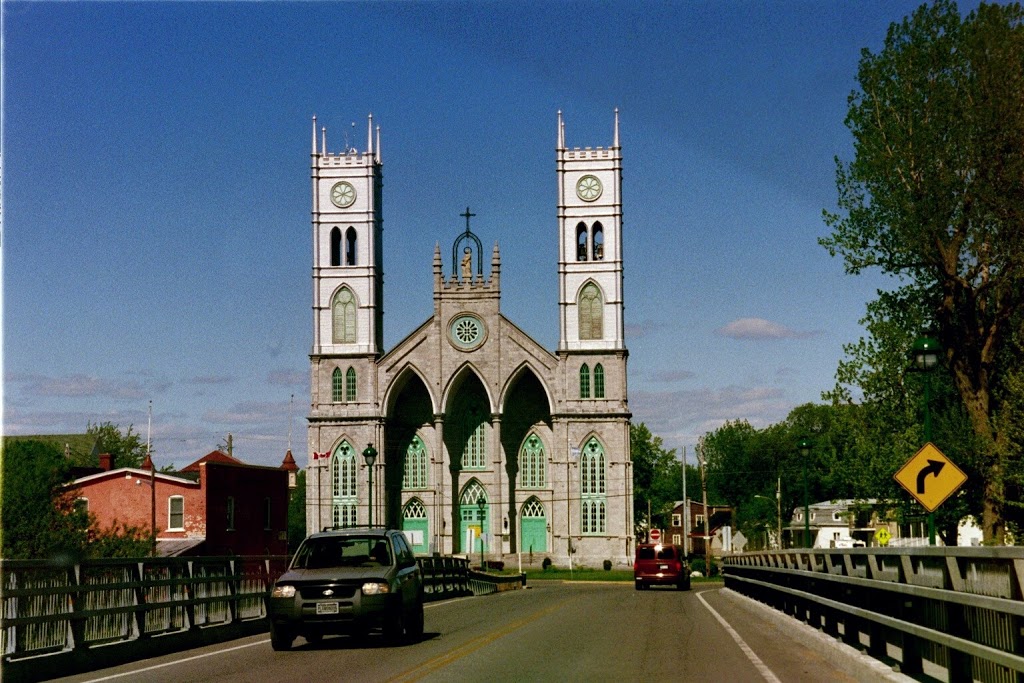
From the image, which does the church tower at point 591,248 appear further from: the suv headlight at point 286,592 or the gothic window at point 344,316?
the suv headlight at point 286,592

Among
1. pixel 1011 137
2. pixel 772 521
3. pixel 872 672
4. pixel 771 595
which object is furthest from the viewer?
pixel 772 521

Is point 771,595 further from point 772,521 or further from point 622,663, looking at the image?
point 772,521

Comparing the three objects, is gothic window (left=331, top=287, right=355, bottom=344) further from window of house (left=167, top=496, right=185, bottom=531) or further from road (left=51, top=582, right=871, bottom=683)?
road (left=51, top=582, right=871, bottom=683)

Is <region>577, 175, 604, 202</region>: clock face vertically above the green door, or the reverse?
<region>577, 175, 604, 202</region>: clock face

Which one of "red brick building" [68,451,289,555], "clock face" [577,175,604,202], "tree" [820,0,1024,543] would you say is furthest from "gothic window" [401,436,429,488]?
"tree" [820,0,1024,543]

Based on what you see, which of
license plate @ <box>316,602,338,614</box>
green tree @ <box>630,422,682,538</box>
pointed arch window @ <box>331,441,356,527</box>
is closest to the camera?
license plate @ <box>316,602,338,614</box>

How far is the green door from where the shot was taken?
92.5m

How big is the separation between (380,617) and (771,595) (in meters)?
11.6

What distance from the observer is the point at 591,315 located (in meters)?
92.1

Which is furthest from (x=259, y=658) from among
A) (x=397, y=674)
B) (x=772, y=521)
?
(x=772, y=521)

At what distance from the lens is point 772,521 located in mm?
144375

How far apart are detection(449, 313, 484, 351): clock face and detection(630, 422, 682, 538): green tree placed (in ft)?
118

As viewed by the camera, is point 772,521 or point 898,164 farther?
point 772,521

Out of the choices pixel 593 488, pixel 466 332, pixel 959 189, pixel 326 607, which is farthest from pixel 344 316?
pixel 326 607
